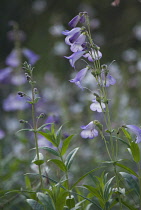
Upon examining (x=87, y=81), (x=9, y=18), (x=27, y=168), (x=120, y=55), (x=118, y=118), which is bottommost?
(x=27, y=168)

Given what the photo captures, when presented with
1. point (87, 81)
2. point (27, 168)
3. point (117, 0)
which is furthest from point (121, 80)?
point (117, 0)

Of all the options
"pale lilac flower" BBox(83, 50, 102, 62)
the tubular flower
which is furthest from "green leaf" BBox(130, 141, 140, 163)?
the tubular flower

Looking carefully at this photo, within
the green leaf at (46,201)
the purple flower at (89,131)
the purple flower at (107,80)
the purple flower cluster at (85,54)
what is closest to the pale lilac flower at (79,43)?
the purple flower cluster at (85,54)

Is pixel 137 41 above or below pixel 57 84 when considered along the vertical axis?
above

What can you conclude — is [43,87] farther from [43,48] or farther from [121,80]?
[43,48]

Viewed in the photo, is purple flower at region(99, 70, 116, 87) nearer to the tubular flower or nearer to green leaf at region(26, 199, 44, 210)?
the tubular flower

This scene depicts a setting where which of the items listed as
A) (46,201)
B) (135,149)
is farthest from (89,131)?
(46,201)

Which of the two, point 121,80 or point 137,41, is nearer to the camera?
point 121,80

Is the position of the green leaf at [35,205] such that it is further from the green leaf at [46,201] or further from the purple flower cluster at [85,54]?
the purple flower cluster at [85,54]

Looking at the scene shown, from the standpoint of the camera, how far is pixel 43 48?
572cm

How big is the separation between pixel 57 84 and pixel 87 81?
0.42 metres


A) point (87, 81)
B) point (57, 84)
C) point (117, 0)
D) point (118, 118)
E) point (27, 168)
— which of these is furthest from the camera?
point (57, 84)

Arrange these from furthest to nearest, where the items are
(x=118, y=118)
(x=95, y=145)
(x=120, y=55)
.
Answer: (x=120, y=55) → (x=118, y=118) → (x=95, y=145)

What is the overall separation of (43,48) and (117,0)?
4049 millimetres
